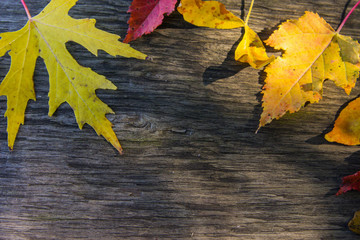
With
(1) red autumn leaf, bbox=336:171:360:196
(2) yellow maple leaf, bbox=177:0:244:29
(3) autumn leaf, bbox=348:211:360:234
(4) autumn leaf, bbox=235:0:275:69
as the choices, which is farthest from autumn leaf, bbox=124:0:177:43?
(3) autumn leaf, bbox=348:211:360:234

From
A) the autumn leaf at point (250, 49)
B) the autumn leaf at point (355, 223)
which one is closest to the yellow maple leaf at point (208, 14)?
the autumn leaf at point (250, 49)

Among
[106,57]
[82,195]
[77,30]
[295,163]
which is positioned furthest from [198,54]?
[82,195]

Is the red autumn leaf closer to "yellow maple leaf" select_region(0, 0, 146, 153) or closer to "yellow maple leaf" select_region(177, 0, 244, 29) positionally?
"yellow maple leaf" select_region(177, 0, 244, 29)

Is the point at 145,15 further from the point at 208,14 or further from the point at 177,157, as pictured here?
the point at 177,157

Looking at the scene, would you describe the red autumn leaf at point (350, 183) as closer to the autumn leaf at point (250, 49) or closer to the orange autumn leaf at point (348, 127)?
the orange autumn leaf at point (348, 127)

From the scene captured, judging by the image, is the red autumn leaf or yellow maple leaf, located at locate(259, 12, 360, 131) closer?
yellow maple leaf, located at locate(259, 12, 360, 131)

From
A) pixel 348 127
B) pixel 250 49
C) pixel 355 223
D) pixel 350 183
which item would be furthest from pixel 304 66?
pixel 355 223
